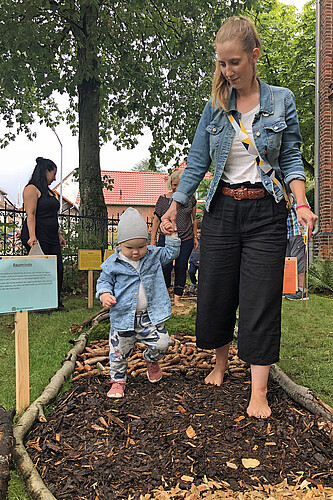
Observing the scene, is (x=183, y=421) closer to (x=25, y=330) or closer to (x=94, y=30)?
(x=25, y=330)

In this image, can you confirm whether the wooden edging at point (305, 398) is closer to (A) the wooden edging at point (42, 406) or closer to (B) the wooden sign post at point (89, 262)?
(A) the wooden edging at point (42, 406)

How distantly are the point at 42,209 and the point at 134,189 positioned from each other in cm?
3437

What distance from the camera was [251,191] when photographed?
107 inches

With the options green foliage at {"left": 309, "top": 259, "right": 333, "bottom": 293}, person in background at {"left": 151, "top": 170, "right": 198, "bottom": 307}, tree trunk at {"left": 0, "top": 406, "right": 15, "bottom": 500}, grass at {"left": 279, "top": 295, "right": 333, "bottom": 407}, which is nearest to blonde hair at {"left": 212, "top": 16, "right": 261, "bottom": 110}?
grass at {"left": 279, "top": 295, "right": 333, "bottom": 407}

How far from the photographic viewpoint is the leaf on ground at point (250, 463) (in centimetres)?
213

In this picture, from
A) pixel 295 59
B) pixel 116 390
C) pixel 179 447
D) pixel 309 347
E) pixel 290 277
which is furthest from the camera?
pixel 295 59

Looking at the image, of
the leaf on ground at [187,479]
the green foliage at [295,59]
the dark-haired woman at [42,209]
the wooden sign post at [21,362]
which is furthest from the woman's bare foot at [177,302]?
the green foliage at [295,59]

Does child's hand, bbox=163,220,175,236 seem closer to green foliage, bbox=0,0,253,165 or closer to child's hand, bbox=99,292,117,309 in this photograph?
child's hand, bbox=99,292,117,309

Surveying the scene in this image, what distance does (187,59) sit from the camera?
8297 millimetres

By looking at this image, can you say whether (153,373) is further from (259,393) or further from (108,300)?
(259,393)

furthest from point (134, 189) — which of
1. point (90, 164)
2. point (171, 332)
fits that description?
point (171, 332)

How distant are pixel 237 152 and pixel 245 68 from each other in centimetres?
49

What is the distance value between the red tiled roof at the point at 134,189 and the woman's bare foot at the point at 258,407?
35664mm

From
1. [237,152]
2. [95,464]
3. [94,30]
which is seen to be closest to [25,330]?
[95,464]
